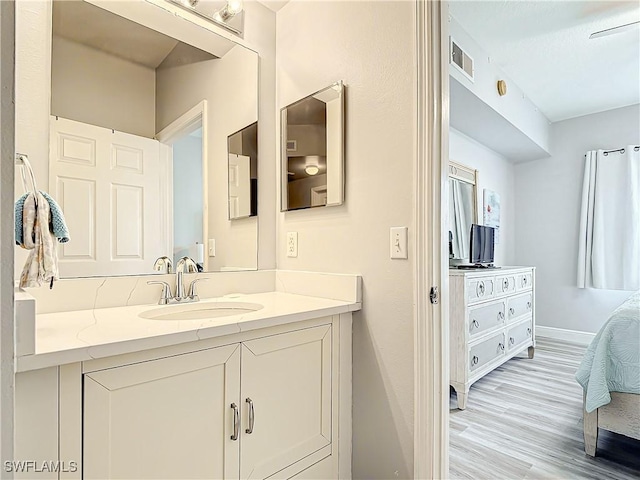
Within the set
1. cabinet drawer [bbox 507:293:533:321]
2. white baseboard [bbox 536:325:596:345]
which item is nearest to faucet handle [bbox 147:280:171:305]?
cabinet drawer [bbox 507:293:533:321]

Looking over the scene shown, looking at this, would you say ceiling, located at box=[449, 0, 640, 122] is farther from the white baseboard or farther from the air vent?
the white baseboard

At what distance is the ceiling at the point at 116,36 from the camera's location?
4.31 feet

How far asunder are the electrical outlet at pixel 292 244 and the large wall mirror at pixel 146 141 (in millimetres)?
177

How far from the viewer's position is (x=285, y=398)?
1.25 meters

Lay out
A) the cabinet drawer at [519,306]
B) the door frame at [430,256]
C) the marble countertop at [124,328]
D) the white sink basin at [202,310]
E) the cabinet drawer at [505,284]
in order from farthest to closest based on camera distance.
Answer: the cabinet drawer at [519,306], the cabinet drawer at [505,284], the white sink basin at [202,310], the door frame at [430,256], the marble countertop at [124,328]

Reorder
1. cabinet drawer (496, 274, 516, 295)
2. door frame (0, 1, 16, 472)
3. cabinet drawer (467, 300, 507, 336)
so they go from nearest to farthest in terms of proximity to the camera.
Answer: door frame (0, 1, 16, 472) < cabinet drawer (467, 300, 507, 336) < cabinet drawer (496, 274, 516, 295)

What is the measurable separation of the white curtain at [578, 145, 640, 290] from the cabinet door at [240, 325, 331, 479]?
12.6 feet

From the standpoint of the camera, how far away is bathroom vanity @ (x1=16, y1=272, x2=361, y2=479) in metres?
0.81

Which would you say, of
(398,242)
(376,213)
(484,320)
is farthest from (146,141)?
(484,320)

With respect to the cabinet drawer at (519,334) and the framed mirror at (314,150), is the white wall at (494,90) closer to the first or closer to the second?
the framed mirror at (314,150)

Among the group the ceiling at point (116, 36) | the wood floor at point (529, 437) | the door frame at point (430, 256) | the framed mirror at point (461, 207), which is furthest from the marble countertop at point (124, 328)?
the framed mirror at point (461, 207)

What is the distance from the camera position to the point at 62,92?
1290mm

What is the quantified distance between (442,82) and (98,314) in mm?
1448

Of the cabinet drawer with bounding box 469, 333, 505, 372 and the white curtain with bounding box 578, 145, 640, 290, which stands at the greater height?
the white curtain with bounding box 578, 145, 640, 290
